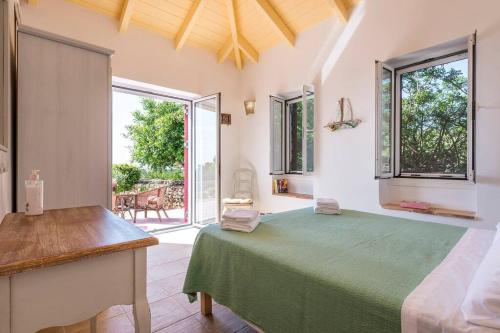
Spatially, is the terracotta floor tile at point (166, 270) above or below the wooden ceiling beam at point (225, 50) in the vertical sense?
below

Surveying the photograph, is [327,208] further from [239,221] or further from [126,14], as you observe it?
[126,14]

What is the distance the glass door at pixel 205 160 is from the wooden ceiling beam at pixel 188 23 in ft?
2.86

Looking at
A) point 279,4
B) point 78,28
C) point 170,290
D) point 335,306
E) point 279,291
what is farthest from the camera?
point 279,4

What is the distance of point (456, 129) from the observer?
2744 mm

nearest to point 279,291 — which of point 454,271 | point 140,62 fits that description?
point 454,271

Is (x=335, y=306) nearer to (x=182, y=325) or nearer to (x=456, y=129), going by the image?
(x=182, y=325)

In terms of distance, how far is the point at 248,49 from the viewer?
440 cm

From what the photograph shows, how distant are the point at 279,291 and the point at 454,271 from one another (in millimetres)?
756

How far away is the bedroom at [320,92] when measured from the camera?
1.87 meters

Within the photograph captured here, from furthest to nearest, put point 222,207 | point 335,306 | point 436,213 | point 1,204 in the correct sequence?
point 222,207, point 436,213, point 1,204, point 335,306

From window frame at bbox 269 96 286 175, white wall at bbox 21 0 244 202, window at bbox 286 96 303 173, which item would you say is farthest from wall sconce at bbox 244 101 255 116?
window at bbox 286 96 303 173

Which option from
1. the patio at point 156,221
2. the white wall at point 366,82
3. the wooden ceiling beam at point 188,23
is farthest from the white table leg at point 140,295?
the patio at point 156,221

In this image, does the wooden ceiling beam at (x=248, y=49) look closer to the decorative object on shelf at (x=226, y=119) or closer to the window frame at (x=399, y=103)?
the decorative object on shelf at (x=226, y=119)

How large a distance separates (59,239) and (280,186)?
3572 mm
